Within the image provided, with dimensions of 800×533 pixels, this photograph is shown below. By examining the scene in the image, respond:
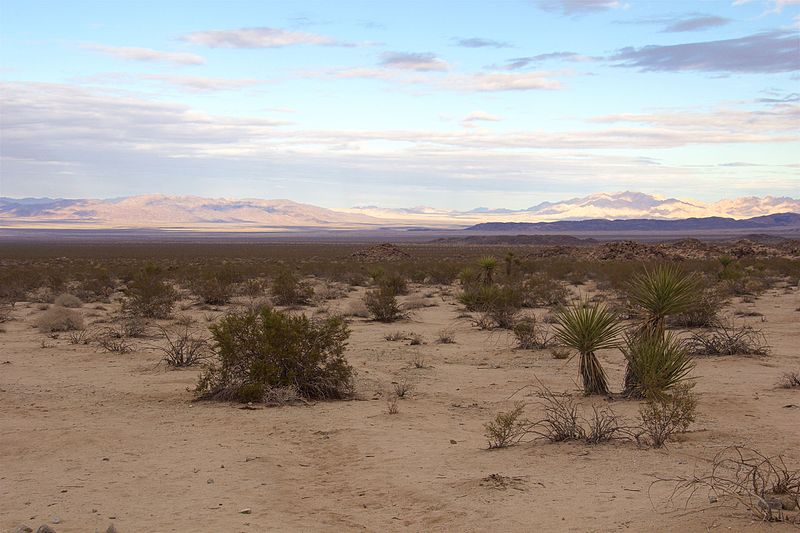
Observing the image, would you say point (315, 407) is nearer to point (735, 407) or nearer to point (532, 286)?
point (735, 407)

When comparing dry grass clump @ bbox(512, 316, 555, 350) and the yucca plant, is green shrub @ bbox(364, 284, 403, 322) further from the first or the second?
the yucca plant

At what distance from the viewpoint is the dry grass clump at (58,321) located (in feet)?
64.8

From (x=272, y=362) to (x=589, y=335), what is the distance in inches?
190

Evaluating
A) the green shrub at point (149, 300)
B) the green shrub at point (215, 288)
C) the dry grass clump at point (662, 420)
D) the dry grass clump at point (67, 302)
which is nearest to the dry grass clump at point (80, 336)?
the green shrub at point (149, 300)

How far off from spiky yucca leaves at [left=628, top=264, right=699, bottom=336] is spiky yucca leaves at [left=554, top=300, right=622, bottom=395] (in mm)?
507

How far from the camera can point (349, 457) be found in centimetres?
864

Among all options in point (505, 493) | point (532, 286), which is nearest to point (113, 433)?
point (505, 493)

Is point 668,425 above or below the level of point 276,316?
below

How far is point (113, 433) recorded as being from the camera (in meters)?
9.62

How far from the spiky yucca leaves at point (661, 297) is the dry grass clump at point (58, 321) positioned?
14735 mm

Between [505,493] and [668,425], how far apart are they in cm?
258

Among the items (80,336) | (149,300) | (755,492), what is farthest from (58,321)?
(755,492)

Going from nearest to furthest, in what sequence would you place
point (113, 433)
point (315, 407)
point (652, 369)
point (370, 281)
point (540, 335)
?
1. point (113, 433)
2. point (652, 369)
3. point (315, 407)
4. point (540, 335)
5. point (370, 281)

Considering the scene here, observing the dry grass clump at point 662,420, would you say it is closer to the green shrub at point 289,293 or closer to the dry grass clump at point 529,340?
the dry grass clump at point 529,340
